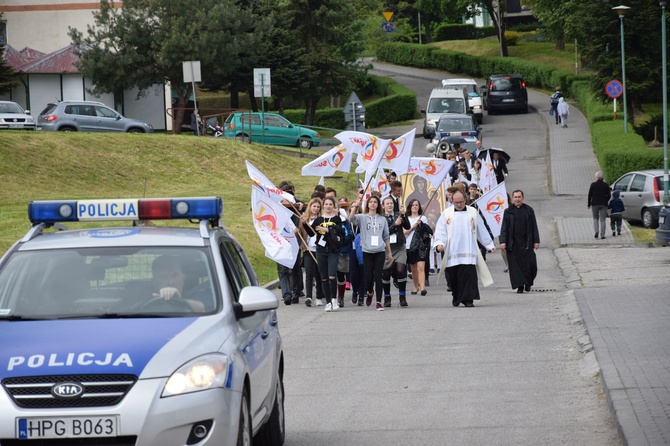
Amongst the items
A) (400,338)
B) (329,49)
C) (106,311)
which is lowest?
(400,338)

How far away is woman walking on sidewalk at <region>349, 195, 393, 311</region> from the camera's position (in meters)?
17.1

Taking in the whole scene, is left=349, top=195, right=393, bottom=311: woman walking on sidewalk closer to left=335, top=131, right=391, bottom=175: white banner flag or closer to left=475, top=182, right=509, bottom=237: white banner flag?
left=335, top=131, right=391, bottom=175: white banner flag

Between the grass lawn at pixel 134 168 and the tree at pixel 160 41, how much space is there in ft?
36.8

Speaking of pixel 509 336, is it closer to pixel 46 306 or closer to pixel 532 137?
pixel 46 306

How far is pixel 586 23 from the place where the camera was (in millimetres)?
49812

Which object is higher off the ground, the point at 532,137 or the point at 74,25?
the point at 74,25

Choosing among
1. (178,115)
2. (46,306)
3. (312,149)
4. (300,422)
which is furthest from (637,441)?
(178,115)

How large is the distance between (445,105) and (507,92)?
8.97 meters

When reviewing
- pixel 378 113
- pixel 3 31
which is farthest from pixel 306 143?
pixel 3 31

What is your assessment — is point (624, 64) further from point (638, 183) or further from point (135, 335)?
point (135, 335)

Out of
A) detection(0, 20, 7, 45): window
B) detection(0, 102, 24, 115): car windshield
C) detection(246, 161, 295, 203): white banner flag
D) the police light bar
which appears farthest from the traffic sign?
the police light bar

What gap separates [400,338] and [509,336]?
128 cm

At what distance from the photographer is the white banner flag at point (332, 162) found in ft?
66.7

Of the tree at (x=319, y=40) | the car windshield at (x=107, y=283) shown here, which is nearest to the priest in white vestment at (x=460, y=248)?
the car windshield at (x=107, y=283)
